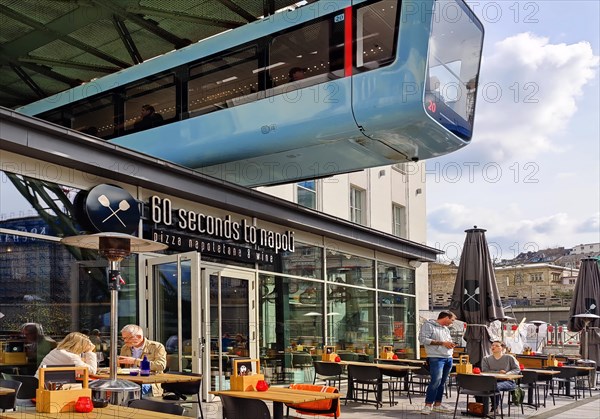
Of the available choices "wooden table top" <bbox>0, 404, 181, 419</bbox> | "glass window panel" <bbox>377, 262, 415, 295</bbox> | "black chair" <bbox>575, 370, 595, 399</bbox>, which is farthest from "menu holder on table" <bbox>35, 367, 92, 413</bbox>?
"glass window panel" <bbox>377, 262, 415, 295</bbox>

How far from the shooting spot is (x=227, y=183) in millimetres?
12469

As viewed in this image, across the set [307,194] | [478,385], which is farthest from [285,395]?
[307,194]

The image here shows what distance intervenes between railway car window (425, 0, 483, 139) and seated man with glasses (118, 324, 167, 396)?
477 centimetres

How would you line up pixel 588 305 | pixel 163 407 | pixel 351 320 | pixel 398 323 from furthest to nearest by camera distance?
pixel 398 323
pixel 588 305
pixel 351 320
pixel 163 407

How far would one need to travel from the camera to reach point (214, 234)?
12.8 metres

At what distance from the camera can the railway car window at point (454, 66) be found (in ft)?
31.1

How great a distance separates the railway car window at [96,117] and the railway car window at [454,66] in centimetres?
632

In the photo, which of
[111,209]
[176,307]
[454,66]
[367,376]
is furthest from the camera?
[367,376]

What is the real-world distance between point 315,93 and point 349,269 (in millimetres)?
8575

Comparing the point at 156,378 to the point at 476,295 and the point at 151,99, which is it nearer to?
the point at 151,99

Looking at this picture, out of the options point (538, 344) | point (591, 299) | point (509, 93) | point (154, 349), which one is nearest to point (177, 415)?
point (154, 349)

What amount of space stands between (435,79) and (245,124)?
9.90ft

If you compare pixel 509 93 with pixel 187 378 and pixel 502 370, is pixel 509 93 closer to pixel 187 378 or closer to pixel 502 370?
pixel 502 370

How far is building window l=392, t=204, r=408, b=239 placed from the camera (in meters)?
25.4
